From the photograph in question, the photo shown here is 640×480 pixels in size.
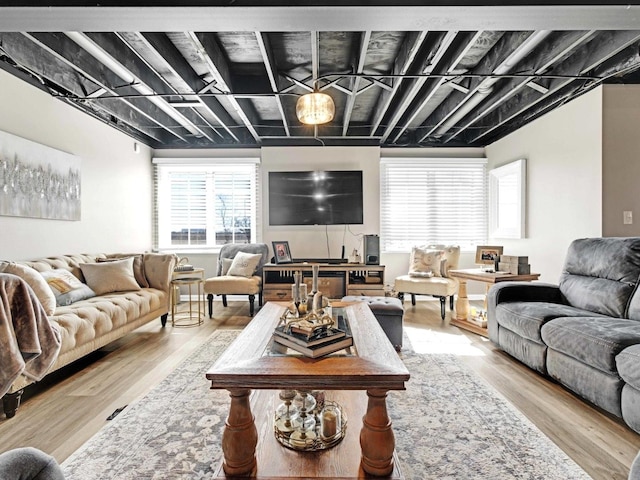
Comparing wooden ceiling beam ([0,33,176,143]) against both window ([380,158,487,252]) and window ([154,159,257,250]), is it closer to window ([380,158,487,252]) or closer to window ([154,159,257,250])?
window ([154,159,257,250])

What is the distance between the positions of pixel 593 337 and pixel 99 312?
3.44m

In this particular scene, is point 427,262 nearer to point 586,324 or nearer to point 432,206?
point 432,206

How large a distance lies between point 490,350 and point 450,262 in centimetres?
184

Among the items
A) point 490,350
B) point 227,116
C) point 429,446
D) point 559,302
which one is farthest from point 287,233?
point 429,446

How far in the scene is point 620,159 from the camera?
3426mm

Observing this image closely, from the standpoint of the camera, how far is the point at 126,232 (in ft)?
16.2

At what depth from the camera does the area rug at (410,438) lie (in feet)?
5.28

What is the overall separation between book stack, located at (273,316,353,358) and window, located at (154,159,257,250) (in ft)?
13.6

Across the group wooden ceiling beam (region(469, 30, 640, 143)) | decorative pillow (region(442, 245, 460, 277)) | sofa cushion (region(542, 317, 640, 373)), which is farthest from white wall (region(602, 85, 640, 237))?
decorative pillow (region(442, 245, 460, 277))

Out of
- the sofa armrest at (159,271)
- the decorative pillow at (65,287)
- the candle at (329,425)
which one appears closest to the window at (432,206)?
the sofa armrest at (159,271)

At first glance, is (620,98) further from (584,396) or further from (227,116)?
(227,116)

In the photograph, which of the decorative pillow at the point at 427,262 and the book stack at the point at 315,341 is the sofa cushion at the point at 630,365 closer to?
the book stack at the point at 315,341

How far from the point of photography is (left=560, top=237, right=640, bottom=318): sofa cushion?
262 cm

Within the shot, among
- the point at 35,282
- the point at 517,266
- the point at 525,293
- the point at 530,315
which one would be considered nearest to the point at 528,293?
the point at 525,293
